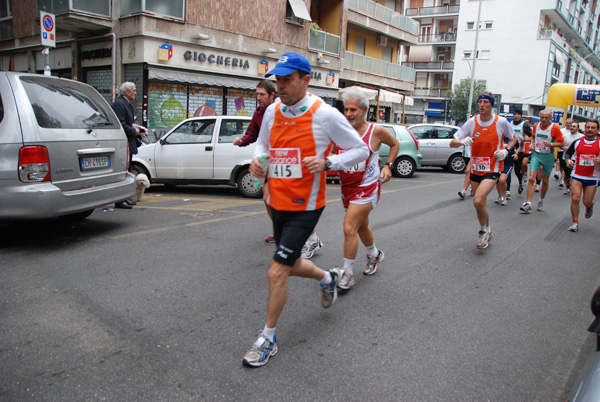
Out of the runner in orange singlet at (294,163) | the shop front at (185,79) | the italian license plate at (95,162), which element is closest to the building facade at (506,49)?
the shop front at (185,79)

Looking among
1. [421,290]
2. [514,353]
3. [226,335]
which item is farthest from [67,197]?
[514,353]

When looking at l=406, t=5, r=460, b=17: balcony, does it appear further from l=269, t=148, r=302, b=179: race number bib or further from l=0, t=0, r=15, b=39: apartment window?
l=269, t=148, r=302, b=179: race number bib

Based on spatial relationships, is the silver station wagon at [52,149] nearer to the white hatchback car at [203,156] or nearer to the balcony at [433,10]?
the white hatchback car at [203,156]

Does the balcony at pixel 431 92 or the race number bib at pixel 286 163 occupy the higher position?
the balcony at pixel 431 92

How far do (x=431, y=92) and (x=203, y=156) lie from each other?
187 feet

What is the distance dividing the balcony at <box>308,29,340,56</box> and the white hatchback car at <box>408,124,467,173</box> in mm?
7758

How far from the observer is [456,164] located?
17.4m

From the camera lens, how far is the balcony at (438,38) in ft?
199

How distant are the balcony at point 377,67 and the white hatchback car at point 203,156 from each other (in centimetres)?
1828

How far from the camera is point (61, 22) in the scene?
15.9 m

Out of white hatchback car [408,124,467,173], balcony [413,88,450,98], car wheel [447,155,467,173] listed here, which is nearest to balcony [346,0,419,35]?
white hatchback car [408,124,467,173]

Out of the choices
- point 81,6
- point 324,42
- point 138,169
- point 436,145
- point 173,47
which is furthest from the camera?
point 324,42

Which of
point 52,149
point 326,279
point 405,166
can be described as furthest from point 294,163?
point 405,166

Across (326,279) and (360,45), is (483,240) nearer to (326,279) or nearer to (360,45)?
(326,279)
